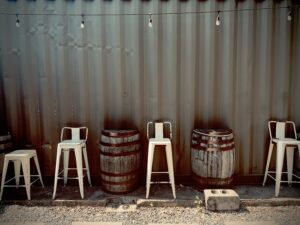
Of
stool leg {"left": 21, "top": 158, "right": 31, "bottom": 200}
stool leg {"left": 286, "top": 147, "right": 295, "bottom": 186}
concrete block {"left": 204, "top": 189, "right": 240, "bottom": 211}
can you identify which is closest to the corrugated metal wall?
stool leg {"left": 286, "top": 147, "right": 295, "bottom": 186}

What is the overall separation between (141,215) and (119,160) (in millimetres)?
911

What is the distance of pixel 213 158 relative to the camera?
14.8 ft

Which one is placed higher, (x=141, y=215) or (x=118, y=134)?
(x=118, y=134)

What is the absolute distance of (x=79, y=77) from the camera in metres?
5.09

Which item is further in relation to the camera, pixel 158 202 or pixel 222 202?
pixel 158 202

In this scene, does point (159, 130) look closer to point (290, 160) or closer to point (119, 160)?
point (119, 160)

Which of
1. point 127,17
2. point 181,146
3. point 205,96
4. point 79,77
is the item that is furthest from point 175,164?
point 127,17

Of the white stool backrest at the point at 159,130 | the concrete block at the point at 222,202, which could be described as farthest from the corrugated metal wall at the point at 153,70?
the concrete block at the point at 222,202

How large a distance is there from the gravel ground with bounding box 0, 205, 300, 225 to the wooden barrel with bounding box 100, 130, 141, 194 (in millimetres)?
405

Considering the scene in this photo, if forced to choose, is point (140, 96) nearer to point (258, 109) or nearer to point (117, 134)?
point (117, 134)

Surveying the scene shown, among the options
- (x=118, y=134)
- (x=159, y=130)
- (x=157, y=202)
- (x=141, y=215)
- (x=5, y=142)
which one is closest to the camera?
(x=141, y=215)

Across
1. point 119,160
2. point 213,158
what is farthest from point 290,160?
point 119,160

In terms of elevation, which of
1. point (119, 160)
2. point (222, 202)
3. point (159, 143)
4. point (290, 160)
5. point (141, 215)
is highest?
point (159, 143)

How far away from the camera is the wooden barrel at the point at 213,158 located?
14.7ft
